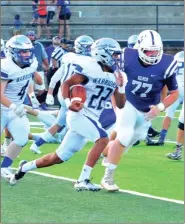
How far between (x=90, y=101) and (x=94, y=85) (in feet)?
0.56

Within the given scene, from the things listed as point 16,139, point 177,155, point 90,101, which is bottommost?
point 177,155

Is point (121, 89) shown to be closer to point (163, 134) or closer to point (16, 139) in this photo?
point (16, 139)

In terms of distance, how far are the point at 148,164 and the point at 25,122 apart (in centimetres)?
180

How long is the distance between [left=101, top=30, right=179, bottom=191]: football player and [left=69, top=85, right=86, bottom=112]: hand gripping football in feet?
1.86

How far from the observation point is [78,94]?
8.13 m

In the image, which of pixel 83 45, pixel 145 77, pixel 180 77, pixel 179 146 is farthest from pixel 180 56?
pixel 145 77

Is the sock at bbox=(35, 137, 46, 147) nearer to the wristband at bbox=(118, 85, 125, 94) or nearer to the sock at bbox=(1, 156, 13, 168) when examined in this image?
the sock at bbox=(1, 156, 13, 168)

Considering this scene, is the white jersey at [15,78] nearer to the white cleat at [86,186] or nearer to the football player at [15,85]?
the football player at [15,85]

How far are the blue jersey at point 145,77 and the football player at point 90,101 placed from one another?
265mm

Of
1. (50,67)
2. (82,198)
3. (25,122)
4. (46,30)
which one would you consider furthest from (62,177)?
(46,30)

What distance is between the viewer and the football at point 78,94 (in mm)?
8109

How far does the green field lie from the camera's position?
6965mm

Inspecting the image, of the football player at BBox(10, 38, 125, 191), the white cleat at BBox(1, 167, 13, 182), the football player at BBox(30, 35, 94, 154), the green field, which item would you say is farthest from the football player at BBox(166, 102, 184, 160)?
the white cleat at BBox(1, 167, 13, 182)

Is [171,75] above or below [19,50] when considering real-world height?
below
